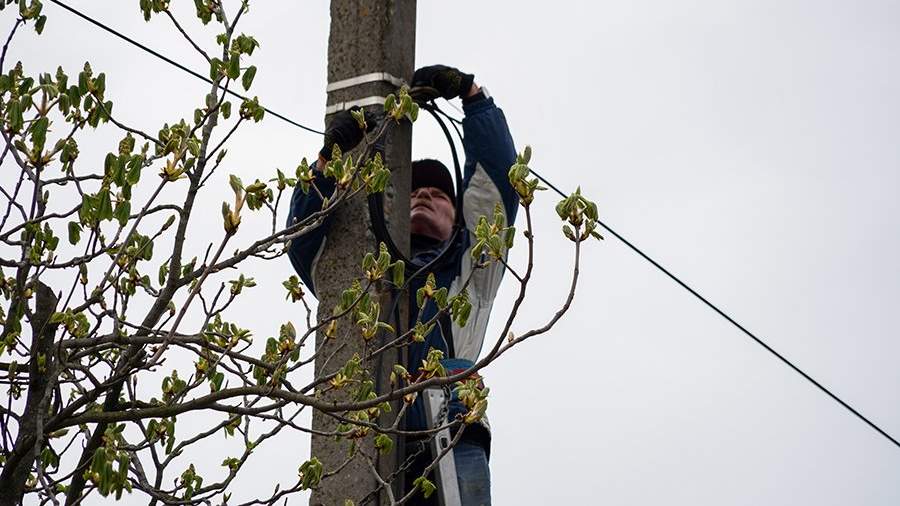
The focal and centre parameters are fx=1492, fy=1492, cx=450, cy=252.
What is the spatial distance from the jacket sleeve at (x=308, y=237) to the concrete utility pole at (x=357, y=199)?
0.14 ft

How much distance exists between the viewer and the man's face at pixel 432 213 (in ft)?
18.3

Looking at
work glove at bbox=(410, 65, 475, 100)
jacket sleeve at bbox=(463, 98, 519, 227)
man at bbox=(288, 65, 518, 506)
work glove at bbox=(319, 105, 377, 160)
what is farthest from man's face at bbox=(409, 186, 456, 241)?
work glove at bbox=(319, 105, 377, 160)

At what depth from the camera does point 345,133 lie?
4.50m

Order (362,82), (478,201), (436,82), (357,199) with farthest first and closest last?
(478,201) → (436,82) → (362,82) → (357,199)

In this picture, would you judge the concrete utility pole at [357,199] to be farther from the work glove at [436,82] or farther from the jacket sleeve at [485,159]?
the jacket sleeve at [485,159]

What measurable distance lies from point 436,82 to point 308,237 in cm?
69

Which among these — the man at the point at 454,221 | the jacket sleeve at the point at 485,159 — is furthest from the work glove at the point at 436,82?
the jacket sleeve at the point at 485,159

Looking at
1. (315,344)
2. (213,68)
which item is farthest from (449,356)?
(213,68)

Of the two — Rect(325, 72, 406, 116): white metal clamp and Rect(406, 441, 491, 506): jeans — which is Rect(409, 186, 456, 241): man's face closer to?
Rect(325, 72, 406, 116): white metal clamp

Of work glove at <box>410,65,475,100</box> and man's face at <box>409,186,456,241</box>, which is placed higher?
man's face at <box>409,186,456,241</box>

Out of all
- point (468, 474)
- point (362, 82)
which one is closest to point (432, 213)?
point (362, 82)

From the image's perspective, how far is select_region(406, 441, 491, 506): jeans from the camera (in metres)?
4.48

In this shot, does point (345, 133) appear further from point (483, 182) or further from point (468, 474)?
point (468, 474)

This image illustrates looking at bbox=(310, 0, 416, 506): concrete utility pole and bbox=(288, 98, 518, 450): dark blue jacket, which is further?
bbox=(288, 98, 518, 450): dark blue jacket
